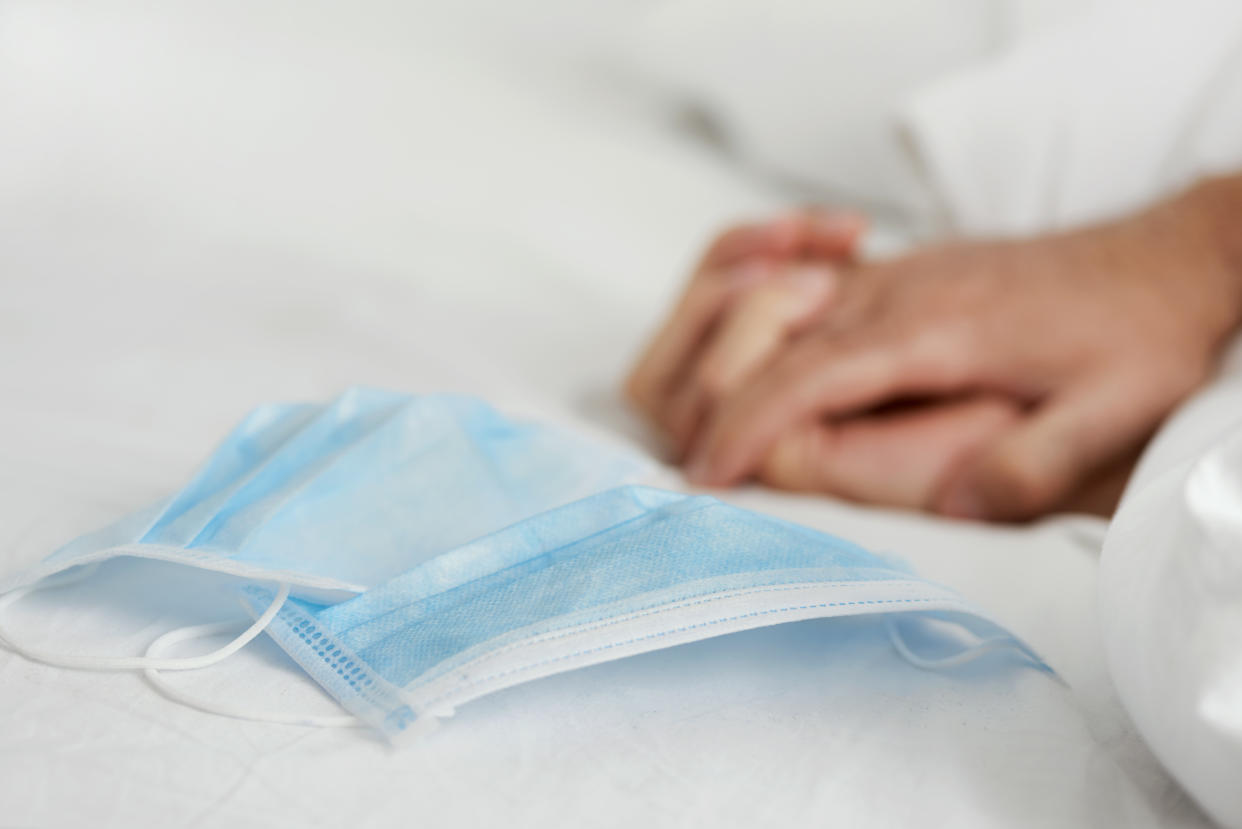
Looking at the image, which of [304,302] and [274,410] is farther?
[304,302]

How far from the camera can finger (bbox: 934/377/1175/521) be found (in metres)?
0.66

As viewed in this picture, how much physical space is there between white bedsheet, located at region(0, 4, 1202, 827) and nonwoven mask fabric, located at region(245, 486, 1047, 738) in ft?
0.06

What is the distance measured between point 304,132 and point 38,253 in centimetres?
42

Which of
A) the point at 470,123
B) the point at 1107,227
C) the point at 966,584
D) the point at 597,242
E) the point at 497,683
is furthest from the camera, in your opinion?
the point at 470,123

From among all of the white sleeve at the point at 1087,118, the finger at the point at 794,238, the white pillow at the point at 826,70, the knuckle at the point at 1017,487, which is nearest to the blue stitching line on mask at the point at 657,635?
the knuckle at the point at 1017,487

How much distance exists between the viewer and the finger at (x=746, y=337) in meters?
0.83

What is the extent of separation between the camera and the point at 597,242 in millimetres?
1230

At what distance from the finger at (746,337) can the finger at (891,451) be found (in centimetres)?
9

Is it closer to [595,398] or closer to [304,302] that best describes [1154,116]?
[595,398]

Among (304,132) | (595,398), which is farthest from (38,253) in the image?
(595,398)

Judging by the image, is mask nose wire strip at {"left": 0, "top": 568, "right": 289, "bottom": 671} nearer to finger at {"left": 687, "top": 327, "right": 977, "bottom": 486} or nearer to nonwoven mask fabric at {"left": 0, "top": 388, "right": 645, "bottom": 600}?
nonwoven mask fabric at {"left": 0, "top": 388, "right": 645, "bottom": 600}

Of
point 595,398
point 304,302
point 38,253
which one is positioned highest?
point 38,253

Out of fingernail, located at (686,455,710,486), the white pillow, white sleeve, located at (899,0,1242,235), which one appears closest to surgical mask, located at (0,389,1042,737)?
fingernail, located at (686,455,710,486)

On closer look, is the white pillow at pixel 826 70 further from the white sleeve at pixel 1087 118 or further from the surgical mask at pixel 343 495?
the surgical mask at pixel 343 495
